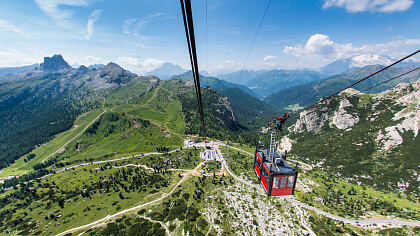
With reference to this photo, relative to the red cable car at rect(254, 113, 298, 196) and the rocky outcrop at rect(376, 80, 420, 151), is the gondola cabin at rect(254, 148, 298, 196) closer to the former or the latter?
the red cable car at rect(254, 113, 298, 196)

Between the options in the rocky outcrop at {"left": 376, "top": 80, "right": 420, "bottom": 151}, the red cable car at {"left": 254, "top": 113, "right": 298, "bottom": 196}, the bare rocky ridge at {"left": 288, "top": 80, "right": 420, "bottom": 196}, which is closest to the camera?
the red cable car at {"left": 254, "top": 113, "right": 298, "bottom": 196}

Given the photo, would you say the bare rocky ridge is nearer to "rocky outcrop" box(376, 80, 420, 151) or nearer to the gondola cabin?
"rocky outcrop" box(376, 80, 420, 151)

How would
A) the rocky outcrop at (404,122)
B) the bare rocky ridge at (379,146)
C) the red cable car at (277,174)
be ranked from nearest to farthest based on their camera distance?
the red cable car at (277,174), the bare rocky ridge at (379,146), the rocky outcrop at (404,122)

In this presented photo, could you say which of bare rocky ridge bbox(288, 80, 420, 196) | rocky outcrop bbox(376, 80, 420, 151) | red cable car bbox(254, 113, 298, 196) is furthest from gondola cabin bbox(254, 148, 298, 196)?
rocky outcrop bbox(376, 80, 420, 151)

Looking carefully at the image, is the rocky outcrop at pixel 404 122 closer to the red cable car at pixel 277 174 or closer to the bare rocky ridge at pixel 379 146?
the bare rocky ridge at pixel 379 146

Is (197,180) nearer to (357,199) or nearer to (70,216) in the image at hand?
(70,216)

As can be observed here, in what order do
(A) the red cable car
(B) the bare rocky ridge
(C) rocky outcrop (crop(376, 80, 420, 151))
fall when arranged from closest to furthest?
(A) the red cable car
(B) the bare rocky ridge
(C) rocky outcrop (crop(376, 80, 420, 151))

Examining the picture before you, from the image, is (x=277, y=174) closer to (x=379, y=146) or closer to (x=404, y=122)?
(x=379, y=146)

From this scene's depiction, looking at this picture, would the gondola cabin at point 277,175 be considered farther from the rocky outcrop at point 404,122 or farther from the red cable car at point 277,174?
the rocky outcrop at point 404,122

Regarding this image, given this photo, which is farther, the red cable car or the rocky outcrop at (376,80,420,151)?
the rocky outcrop at (376,80,420,151)

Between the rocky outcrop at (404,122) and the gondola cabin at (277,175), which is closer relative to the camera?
the gondola cabin at (277,175)

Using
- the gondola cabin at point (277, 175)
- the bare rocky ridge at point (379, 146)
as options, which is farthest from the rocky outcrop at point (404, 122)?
the gondola cabin at point (277, 175)

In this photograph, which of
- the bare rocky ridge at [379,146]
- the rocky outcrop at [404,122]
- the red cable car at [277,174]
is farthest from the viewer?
the rocky outcrop at [404,122]
